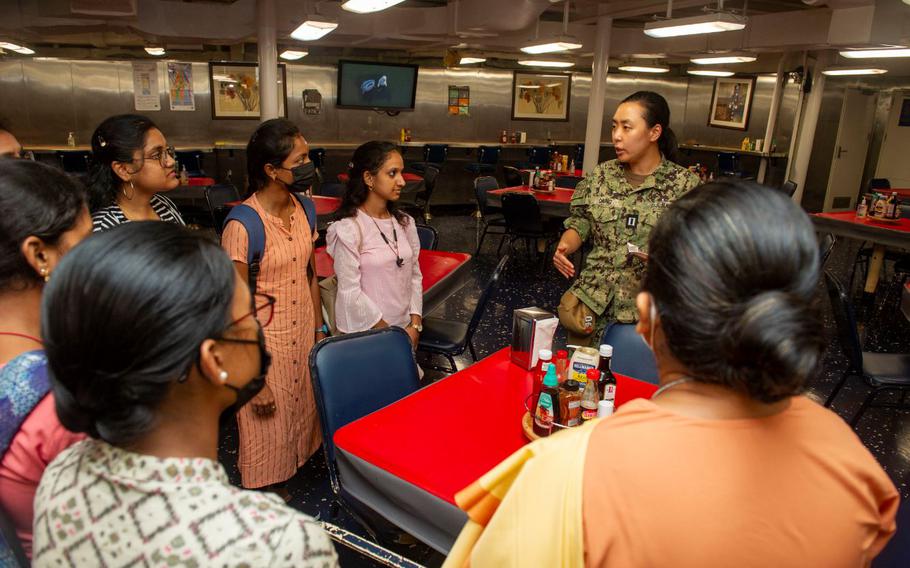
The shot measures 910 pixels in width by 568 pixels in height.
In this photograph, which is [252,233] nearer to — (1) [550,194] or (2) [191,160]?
(1) [550,194]

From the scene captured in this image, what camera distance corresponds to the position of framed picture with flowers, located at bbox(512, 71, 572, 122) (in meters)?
12.5

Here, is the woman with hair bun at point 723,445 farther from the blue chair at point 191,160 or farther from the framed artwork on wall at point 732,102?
the framed artwork on wall at point 732,102

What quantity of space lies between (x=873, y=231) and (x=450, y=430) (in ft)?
17.9

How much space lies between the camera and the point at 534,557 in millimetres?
872

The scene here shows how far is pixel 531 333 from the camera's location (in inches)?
84.1

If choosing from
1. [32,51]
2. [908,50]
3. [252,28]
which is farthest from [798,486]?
[32,51]

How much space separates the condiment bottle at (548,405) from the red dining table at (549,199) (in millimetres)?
4777

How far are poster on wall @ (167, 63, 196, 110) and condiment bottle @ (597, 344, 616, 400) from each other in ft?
33.8

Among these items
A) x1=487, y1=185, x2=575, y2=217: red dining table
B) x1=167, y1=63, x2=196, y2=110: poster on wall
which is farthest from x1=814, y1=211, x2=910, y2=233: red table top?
x1=167, y1=63, x2=196, y2=110: poster on wall

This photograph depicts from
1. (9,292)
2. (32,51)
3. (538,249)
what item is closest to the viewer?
(9,292)

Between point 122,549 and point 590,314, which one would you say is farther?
point 590,314

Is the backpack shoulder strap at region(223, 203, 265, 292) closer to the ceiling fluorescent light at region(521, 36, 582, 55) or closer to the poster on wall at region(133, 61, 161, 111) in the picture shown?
the ceiling fluorescent light at region(521, 36, 582, 55)

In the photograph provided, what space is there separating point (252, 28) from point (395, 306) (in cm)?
713

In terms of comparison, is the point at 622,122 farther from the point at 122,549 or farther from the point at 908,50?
the point at 908,50
